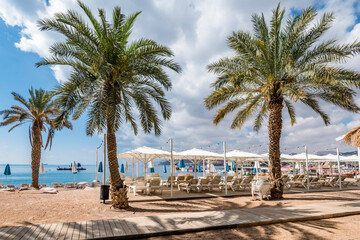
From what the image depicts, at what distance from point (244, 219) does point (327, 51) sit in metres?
8.34

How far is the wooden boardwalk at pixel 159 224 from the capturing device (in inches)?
226

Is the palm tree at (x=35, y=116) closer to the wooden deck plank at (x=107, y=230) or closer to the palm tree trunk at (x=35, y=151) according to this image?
the palm tree trunk at (x=35, y=151)

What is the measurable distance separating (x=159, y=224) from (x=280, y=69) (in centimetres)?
880

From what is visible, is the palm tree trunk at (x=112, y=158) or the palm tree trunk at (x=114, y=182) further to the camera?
the palm tree trunk at (x=112, y=158)

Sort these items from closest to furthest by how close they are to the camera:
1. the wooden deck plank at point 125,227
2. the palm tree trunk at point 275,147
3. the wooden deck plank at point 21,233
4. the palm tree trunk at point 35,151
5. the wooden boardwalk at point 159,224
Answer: the wooden deck plank at point 21,233 → the wooden boardwalk at point 159,224 → the wooden deck plank at point 125,227 → the palm tree trunk at point 275,147 → the palm tree trunk at point 35,151

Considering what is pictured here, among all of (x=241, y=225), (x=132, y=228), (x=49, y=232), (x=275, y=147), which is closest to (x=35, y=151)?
(x=49, y=232)

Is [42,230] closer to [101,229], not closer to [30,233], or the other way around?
[30,233]

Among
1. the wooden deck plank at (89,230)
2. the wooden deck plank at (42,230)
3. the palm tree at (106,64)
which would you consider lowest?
the wooden deck plank at (89,230)

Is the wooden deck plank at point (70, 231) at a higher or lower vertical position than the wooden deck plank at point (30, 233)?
lower

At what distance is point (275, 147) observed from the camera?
479 inches

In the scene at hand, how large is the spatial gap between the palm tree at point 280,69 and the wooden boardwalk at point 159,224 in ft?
13.8

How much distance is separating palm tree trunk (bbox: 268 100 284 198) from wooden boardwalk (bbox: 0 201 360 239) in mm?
3477

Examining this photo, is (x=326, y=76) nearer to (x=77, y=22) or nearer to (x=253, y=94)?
(x=253, y=94)

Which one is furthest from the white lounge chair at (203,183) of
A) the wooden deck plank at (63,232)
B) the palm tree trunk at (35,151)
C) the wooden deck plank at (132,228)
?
the palm tree trunk at (35,151)
